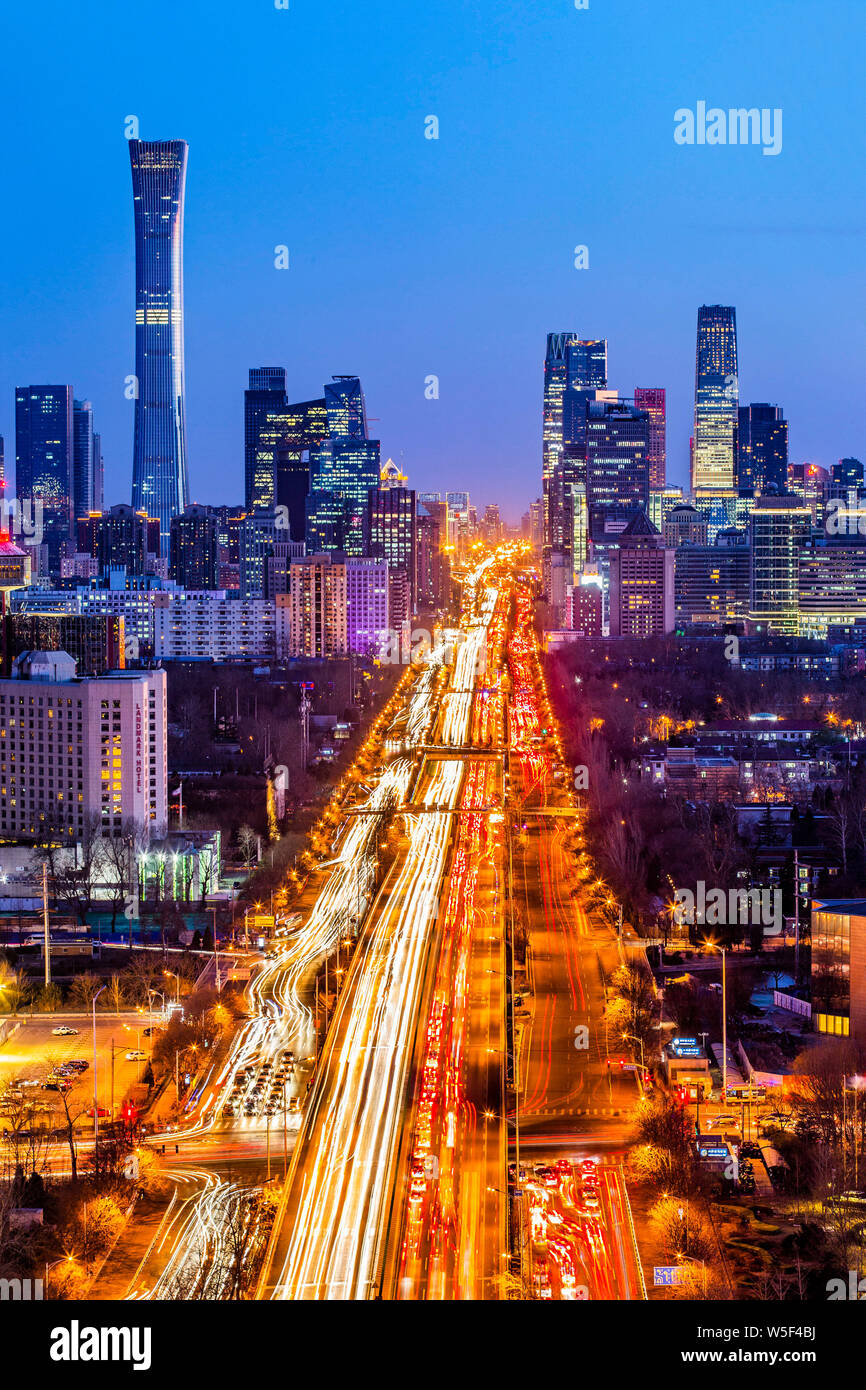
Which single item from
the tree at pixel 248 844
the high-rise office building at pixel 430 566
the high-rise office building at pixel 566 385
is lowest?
the tree at pixel 248 844

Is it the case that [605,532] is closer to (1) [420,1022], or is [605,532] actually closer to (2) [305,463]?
(2) [305,463]

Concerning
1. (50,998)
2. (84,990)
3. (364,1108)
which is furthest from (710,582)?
→ (364,1108)

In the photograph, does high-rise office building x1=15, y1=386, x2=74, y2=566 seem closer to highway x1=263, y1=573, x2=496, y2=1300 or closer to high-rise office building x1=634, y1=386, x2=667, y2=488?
high-rise office building x1=634, y1=386, x2=667, y2=488

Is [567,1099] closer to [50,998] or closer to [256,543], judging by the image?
[50,998]

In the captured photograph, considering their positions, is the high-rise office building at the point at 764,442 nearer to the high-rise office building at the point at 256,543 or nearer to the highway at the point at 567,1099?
the high-rise office building at the point at 256,543

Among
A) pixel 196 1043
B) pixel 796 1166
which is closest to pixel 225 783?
pixel 196 1043

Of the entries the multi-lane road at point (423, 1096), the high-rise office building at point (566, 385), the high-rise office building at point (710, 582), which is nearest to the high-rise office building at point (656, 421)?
the high-rise office building at point (566, 385)
